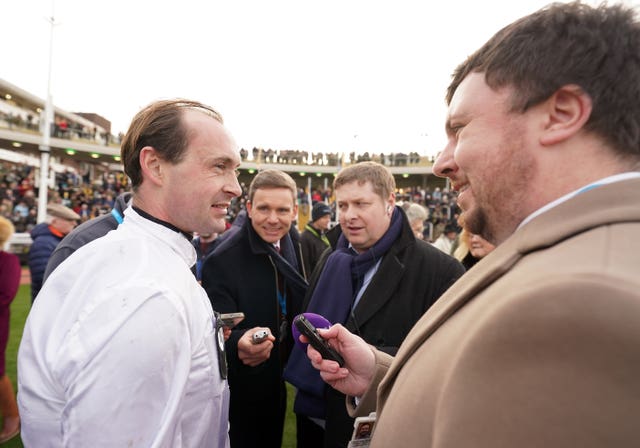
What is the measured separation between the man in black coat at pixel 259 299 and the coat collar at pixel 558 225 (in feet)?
6.91

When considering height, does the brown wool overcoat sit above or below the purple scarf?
above

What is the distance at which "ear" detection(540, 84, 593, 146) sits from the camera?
34.8 inches

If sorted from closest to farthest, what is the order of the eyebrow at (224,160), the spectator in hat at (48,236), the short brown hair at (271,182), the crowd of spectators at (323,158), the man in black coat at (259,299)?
the eyebrow at (224,160)
the man in black coat at (259,299)
the short brown hair at (271,182)
the spectator in hat at (48,236)
the crowd of spectators at (323,158)

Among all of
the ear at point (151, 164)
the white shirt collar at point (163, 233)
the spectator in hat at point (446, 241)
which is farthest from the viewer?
the spectator in hat at point (446, 241)

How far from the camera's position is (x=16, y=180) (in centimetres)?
2384

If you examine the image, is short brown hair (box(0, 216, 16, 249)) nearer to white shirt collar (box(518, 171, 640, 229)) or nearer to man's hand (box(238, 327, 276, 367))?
man's hand (box(238, 327, 276, 367))

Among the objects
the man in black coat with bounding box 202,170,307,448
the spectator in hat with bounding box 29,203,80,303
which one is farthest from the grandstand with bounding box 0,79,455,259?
the man in black coat with bounding box 202,170,307,448

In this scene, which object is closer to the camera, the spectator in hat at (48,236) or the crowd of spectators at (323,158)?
the spectator in hat at (48,236)

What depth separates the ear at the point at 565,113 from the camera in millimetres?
884

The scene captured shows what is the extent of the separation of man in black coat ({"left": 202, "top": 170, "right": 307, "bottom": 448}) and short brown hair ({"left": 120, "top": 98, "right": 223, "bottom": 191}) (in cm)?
141

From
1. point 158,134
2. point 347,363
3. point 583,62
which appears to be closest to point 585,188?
point 583,62

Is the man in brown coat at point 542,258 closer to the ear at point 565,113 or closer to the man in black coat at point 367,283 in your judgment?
the ear at point 565,113

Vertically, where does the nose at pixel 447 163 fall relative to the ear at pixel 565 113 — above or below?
below

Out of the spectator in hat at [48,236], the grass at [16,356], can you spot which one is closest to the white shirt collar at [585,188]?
the grass at [16,356]
